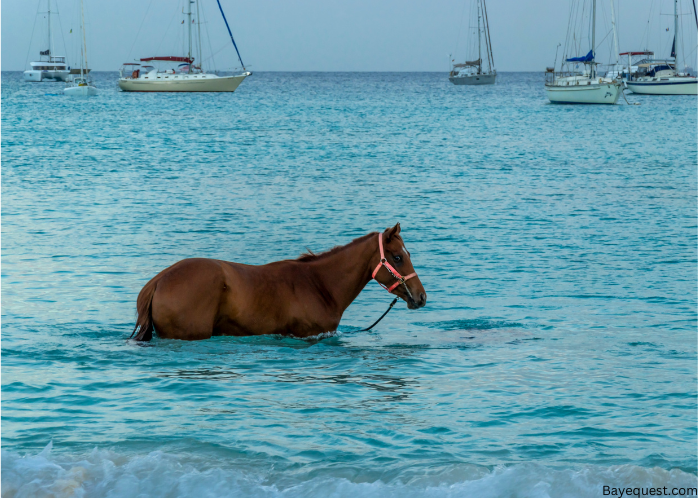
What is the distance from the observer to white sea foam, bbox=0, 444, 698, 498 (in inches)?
204

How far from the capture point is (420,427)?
650 centimetres

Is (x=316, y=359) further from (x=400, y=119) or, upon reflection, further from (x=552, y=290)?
(x=400, y=119)

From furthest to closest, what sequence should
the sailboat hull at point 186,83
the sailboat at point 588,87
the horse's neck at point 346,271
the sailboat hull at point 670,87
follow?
the sailboat hull at point 186,83, the sailboat hull at point 670,87, the sailboat at point 588,87, the horse's neck at point 346,271

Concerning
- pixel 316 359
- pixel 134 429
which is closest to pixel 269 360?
pixel 316 359

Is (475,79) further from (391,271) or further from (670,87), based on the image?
(391,271)

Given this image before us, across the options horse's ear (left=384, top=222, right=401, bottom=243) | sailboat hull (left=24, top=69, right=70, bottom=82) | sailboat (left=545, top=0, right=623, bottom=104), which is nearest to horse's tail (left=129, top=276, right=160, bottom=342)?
horse's ear (left=384, top=222, right=401, bottom=243)

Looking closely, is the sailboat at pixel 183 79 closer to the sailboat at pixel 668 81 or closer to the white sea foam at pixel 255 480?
the sailboat at pixel 668 81

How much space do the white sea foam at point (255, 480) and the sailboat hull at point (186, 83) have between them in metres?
106

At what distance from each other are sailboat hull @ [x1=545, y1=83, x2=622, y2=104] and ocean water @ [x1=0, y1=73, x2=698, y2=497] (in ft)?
179

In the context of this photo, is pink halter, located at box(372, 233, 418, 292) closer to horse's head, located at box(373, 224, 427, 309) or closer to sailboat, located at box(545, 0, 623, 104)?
horse's head, located at box(373, 224, 427, 309)

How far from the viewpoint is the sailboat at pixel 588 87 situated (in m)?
79.0

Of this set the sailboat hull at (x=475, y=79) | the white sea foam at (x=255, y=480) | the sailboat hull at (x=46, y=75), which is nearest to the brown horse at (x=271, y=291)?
the white sea foam at (x=255, y=480)

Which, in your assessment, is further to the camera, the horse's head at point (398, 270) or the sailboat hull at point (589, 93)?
the sailboat hull at point (589, 93)

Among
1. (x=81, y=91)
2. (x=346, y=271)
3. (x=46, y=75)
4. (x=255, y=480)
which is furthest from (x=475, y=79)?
(x=255, y=480)
